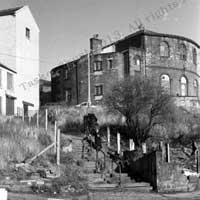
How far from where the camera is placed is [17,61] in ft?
124

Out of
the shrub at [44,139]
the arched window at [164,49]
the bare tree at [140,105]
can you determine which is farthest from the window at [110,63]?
the shrub at [44,139]

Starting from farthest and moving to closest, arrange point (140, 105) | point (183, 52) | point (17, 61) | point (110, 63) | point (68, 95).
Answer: point (183, 52)
point (68, 95)
point (110, 63)
point (17, 61)
point (140, 105)

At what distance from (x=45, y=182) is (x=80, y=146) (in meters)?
7.69

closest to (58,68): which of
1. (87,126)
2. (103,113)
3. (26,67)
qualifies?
(26,67)

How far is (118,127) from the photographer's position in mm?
30359

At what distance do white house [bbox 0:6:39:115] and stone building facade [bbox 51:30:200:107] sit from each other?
9.50 m

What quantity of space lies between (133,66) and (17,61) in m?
15.0

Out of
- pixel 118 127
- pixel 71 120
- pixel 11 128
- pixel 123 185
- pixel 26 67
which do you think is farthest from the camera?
pixel 26 67

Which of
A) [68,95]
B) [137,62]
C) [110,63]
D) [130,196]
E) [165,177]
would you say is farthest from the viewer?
[68,95]

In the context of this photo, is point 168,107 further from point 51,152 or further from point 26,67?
point 26,67

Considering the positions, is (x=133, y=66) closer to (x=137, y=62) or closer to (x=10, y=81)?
(x=137, y=62)

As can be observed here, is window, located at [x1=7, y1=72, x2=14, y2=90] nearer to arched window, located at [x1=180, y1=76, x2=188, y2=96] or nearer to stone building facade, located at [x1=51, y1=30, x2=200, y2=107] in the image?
stone building facade, located at [x1=51, y1=30, x2=200, y2=107]

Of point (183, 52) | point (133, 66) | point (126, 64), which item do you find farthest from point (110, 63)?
point (183, 52)

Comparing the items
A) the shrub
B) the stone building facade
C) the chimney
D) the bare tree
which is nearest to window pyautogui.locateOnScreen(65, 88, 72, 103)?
the stone building facade
